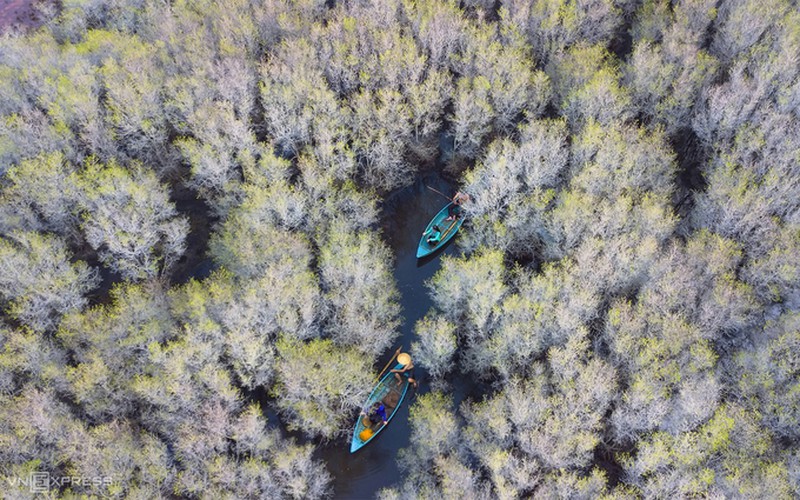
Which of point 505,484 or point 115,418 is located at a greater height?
point 115,418

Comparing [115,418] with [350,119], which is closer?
[115,418]

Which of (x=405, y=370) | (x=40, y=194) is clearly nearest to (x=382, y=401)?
(x=405, y=370)

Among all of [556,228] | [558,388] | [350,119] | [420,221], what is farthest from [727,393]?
[350,119]

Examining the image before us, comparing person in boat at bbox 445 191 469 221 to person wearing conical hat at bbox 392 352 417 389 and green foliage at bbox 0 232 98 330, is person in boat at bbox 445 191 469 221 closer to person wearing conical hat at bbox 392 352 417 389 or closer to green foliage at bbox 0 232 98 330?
person wearing conical hat at bbox 392 352 417 389

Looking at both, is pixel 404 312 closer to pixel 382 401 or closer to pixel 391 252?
pixel 391 252

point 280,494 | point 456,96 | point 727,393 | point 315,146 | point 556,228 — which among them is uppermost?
point 456,96

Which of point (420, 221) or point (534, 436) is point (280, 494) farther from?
point (420, 221)

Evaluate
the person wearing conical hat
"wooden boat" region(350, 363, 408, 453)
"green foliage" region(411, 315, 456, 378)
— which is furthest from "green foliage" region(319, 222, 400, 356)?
"wooden boat" region(350, 363, 408, 453)
